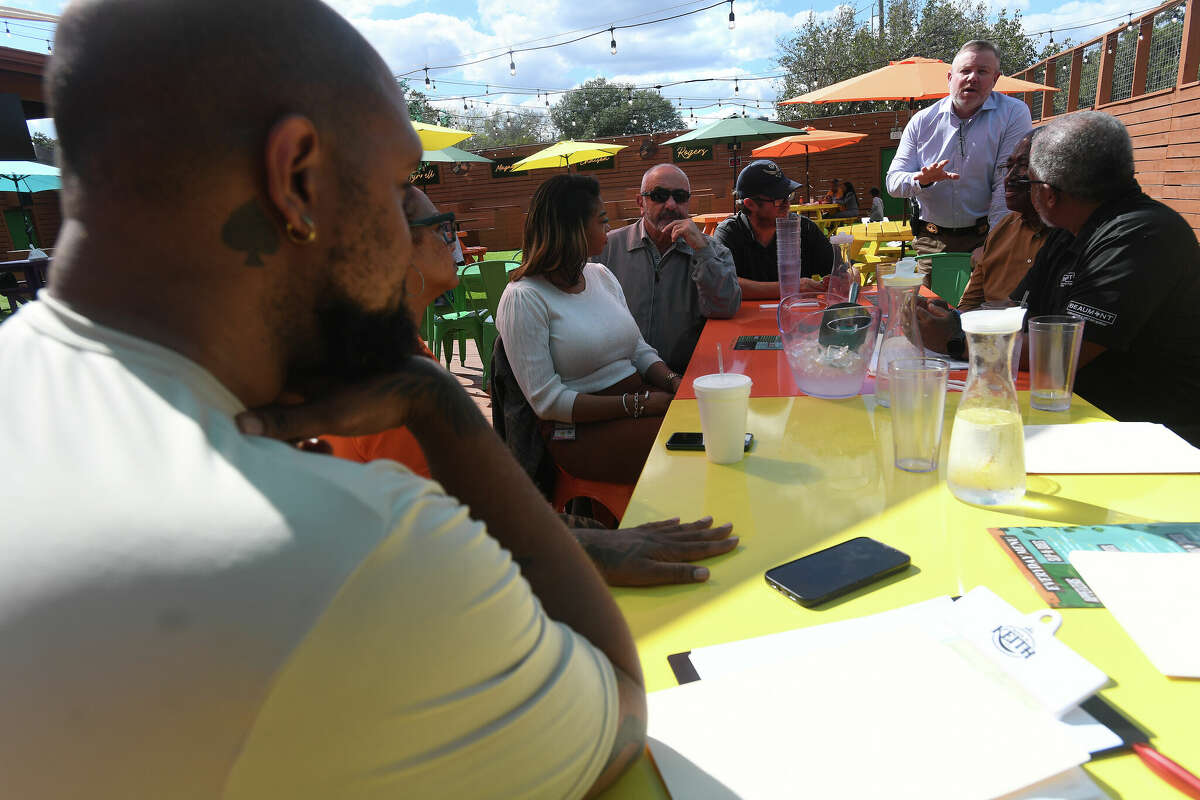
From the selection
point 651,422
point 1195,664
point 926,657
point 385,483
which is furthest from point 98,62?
point 651,422

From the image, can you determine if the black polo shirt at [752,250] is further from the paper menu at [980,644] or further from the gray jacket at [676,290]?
the paper menu at [980,644]

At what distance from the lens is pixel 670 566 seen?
1.14m

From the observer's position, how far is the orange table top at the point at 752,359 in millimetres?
2180

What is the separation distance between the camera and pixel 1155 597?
3.16 feet

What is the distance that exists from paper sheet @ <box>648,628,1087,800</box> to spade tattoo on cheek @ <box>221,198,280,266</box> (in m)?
0.65

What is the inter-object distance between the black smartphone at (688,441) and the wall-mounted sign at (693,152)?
19097mm

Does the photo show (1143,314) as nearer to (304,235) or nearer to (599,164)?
(304,235)

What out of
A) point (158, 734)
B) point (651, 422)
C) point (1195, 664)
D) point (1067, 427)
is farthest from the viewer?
point (651, 422)

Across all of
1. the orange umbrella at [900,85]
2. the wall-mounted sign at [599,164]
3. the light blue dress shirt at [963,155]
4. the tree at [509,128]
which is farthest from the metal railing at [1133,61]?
the tree at [509,128]

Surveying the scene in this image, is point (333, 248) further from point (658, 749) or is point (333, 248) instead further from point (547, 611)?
point (658, 749)

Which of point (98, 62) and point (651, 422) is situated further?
point (651, 422)

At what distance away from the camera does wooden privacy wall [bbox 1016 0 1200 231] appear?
7.47 m

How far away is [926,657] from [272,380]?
2.65ft

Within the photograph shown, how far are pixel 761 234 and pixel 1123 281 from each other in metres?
2.41
